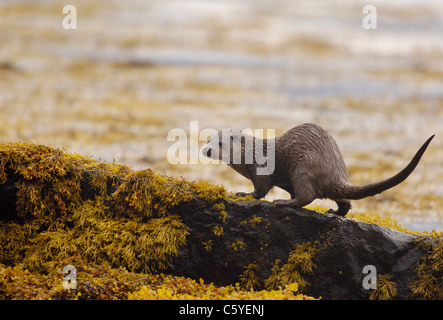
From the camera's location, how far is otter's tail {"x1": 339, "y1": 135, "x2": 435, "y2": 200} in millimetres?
6626

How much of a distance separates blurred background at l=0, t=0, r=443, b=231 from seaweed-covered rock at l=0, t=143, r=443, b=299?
452 cm

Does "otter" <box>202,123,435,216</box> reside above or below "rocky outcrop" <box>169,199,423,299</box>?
above

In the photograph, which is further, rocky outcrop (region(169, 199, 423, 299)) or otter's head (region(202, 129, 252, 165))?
otter's head (region(202, 129, 252, 165))

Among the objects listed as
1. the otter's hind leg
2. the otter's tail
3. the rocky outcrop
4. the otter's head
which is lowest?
the rocky outcrop

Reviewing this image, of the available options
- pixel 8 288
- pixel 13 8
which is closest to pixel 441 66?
pixel 8 288

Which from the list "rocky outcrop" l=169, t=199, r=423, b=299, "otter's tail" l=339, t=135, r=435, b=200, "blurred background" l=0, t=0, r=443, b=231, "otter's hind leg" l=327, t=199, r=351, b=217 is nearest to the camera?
"otter's tail" l=339, t=135, r=435, b=200

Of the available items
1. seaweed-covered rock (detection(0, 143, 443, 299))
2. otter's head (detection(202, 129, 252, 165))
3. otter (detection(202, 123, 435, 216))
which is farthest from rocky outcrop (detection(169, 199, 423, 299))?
otter's head (detection(202, 129, 252, 165))

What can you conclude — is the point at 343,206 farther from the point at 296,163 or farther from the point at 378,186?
the point at 296,163


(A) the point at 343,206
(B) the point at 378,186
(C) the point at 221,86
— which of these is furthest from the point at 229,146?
(C) the point at 221,86

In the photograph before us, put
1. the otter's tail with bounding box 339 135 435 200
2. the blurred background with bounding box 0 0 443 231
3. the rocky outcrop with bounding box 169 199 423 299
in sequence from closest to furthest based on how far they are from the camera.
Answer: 1. the otter's tail with bounding box 339 135 435 200
2. the rocky outcrop with bounding box 169 199 423 299
3. the blurred background with bounding box 0 0 443 231

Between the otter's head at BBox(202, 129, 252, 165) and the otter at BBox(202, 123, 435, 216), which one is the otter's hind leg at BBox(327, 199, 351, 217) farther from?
the otter's head at BBox(202, 129, 252, 165)

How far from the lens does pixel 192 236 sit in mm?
7500

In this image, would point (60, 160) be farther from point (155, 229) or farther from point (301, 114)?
point (301, 114)

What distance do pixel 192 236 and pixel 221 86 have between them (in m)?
21.6
